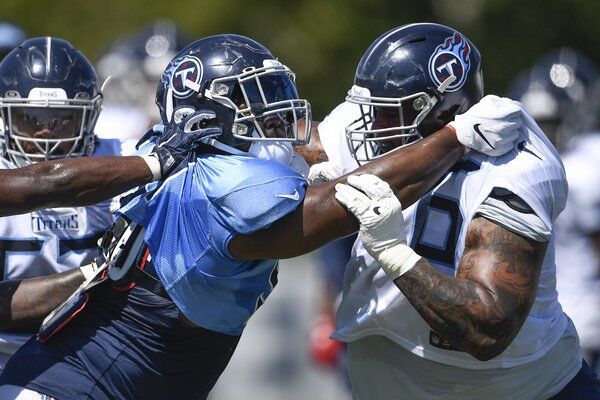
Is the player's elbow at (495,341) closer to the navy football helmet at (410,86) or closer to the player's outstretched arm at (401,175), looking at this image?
the player's outstretched arm at (401,175)

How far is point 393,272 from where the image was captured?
3.37 meters

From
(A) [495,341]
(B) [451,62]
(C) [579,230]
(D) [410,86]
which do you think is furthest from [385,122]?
(C) [579,230]

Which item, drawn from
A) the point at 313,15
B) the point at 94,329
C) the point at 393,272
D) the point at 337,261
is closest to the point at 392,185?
the point at 393,272

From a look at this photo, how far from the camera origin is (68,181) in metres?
3.44

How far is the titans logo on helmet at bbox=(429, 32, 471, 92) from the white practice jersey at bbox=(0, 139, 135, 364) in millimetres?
1283

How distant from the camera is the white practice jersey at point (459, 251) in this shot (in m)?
3.51

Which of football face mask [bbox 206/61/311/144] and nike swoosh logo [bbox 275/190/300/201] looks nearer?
nike swoosh logo [bbox 275/190/300/201]

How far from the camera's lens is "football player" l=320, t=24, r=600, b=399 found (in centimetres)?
336

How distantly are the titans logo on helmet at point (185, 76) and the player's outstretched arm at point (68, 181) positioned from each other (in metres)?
0.26

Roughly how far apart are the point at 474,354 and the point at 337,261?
3.44 m

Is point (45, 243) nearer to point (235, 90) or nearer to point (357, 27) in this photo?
point (235, 90)

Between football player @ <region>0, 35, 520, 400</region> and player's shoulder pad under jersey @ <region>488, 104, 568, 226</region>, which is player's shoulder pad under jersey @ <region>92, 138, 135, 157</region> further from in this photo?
player's shoulder pad under jersey @ <region>488, 104, 568, 226</region>

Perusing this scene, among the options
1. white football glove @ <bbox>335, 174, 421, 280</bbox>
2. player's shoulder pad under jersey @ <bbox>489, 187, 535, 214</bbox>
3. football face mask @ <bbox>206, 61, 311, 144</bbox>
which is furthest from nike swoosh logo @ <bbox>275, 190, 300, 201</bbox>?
player's shoulder pad under jersey @ <bbox>489, 187, 535, 214</bbox>

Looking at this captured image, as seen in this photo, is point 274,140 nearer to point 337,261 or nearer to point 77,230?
point 77,230
